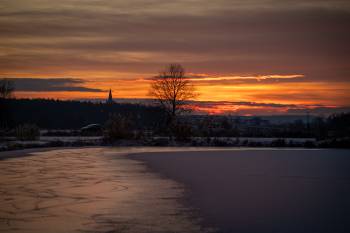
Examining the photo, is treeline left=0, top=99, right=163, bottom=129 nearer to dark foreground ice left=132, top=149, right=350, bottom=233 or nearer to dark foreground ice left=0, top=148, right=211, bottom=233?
dark foreground ice left=132, top=149, right=350, bottom=233

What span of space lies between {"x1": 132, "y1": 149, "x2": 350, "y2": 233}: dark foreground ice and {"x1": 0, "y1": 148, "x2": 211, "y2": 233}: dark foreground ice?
55 centimetres

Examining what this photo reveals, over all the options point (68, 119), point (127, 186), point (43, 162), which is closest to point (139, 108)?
point (68, 119)

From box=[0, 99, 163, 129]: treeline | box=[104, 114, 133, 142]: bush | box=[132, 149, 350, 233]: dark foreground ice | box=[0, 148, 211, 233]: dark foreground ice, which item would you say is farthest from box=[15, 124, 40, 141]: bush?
box=[0, 99, 163, 129]: treeline

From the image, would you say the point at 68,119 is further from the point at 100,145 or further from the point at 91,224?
the point at 91,224

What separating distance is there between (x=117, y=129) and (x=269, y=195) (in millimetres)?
26395

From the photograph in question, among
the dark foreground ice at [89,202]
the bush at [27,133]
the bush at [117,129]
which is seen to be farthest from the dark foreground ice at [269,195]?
the bush at [27,133]

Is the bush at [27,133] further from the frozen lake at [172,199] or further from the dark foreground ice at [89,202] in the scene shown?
the dark foreground ice at [89,202]

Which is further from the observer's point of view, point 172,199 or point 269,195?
point 269,195

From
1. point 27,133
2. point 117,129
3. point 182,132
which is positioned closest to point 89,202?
point 117,129

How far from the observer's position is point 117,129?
121ft

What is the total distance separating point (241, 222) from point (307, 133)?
155 feet

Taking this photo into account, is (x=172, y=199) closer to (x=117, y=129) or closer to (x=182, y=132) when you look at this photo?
(x=117, y=129)

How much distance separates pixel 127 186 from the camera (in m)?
12.7

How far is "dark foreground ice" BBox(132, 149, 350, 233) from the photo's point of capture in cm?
821
